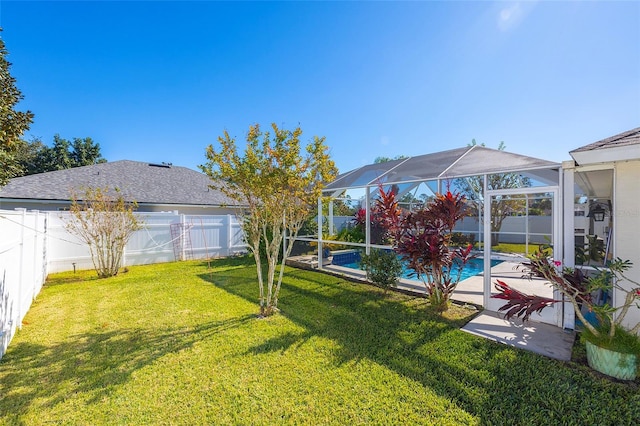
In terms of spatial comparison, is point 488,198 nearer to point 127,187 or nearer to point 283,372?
point 283,372

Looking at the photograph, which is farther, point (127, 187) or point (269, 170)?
point (127, 187)

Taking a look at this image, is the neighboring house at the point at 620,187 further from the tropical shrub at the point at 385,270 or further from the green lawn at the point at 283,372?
the tropical shrub at the point at 385,270

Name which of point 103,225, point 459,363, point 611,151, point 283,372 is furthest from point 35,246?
point 611,151

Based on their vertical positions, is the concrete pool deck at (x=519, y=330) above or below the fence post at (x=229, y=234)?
below

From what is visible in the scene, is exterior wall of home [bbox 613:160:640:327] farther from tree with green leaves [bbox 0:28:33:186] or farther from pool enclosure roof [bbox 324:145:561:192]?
tree with green leaves [bbox 0:28:33:186]

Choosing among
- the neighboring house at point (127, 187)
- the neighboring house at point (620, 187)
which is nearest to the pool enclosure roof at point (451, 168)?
the neighboring house at point (620, 187)

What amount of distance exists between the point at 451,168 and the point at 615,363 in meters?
5.24

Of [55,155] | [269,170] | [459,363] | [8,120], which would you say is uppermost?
[55,155]

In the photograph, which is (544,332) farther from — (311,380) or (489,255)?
(311,380)

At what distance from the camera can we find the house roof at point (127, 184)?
1365 cm

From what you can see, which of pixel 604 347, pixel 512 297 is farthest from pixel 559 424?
pixel 512 297

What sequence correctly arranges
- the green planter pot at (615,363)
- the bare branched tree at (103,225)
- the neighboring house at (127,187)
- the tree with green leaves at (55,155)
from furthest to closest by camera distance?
the tree with green leaves at (55,155) → the neighboring house at (127,187) → the bare branched tree at (103,225) → the green planter pot at (615,363)

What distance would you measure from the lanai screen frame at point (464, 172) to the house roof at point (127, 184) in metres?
7.33

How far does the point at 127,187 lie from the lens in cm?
1664
